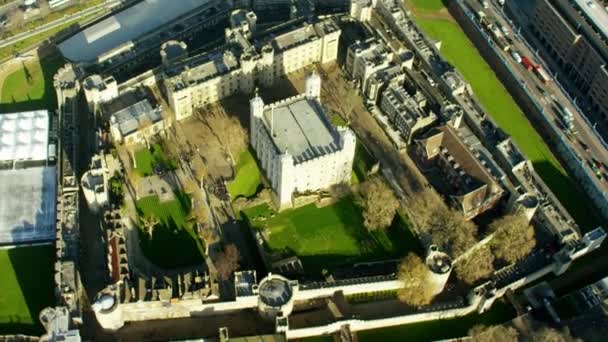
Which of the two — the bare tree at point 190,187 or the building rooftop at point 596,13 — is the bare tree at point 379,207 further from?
the building rooftop at point 596,13

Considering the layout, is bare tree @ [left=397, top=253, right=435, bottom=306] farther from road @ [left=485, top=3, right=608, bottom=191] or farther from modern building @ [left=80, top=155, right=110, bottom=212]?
modern building @ [left=80, top=155, right=110, bottom=212]

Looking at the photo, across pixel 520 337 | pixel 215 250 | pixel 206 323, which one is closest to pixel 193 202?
pixel 215 250

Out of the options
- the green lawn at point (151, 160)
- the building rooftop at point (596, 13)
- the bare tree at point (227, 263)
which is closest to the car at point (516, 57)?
the building rooftop at point (596, 13)

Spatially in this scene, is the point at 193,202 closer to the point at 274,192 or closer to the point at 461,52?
the point at 274,192

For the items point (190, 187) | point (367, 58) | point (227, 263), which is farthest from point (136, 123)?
point (367, 58)

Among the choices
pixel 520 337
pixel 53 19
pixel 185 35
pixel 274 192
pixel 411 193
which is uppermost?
pixel 53 19

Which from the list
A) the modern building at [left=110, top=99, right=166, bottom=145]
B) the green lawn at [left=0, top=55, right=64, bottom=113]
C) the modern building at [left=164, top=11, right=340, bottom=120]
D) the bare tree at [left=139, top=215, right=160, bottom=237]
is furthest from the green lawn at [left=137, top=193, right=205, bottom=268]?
the green lawn at [left=0, top=55, right=64, bottom=113]
